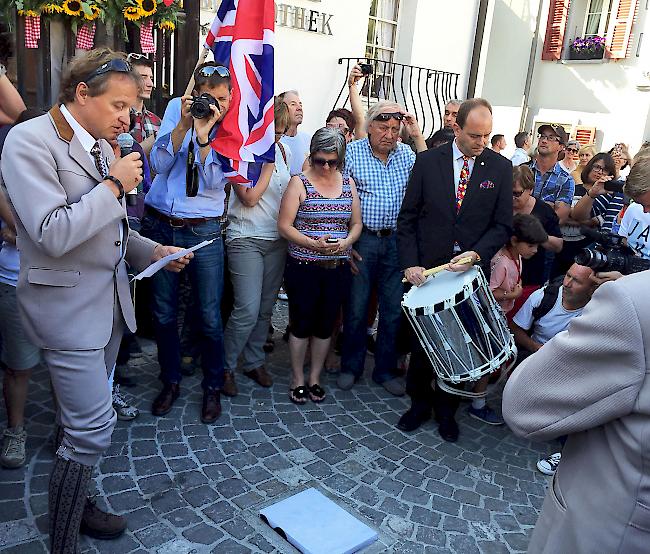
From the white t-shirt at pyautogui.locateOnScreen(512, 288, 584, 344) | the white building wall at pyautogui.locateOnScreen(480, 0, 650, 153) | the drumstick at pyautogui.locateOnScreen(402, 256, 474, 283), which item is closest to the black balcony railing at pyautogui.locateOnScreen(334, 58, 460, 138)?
the white building wall at pyautogui.locateOnScreen(480, 0, 650, 153)

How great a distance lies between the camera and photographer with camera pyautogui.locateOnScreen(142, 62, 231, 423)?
3432mm

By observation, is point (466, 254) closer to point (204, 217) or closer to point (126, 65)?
point (204, 217)

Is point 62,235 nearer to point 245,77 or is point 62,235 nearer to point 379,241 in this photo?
point 245,77

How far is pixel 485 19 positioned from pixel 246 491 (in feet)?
35.1

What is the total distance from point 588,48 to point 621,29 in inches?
31.9

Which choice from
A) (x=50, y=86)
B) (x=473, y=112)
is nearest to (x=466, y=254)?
(x=473, y=112)

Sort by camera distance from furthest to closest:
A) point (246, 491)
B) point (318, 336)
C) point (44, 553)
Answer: point (318, 336)
point (246, 491)
point (44, 553)

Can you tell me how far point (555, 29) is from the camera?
14.6 metres

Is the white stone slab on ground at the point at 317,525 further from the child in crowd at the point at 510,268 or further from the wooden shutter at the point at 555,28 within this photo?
the wooden shutter at the point at 555,28

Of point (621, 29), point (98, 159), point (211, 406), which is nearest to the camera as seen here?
point (98, 159)

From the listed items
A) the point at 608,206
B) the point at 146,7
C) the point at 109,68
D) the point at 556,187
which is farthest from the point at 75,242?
the point at 556,187

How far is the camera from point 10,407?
327cm

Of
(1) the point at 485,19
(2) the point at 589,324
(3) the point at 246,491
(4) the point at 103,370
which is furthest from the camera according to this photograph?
(1) the point at 485,19

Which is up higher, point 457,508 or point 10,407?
point 10,407
